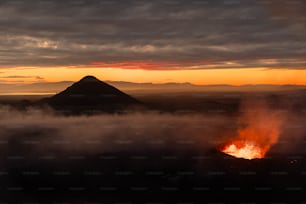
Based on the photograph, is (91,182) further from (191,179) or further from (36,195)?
(191,179)

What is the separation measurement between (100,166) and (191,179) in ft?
35.5

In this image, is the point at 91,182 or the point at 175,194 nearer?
the point at 175,194

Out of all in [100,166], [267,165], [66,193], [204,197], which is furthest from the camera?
[100,166]

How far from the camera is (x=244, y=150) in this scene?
25.4 metres

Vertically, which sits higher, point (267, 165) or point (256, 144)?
point (256, 144)

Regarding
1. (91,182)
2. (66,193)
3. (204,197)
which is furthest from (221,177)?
(91,182)

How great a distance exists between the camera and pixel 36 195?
101 feet

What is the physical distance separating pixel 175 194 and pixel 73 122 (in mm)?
31089

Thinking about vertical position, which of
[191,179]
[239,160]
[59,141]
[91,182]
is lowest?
[91,182]

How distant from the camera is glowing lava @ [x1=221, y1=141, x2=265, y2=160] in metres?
24.9

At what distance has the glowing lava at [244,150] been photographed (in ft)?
81.7

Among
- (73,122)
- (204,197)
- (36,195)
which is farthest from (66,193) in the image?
(73,122)

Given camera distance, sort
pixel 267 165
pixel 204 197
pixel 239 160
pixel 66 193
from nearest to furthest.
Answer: pixel 239 160
pixel 204 197
pixel 267 165
pixel 66 193

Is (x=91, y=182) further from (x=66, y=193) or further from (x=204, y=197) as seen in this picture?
(x=204, y=197)
